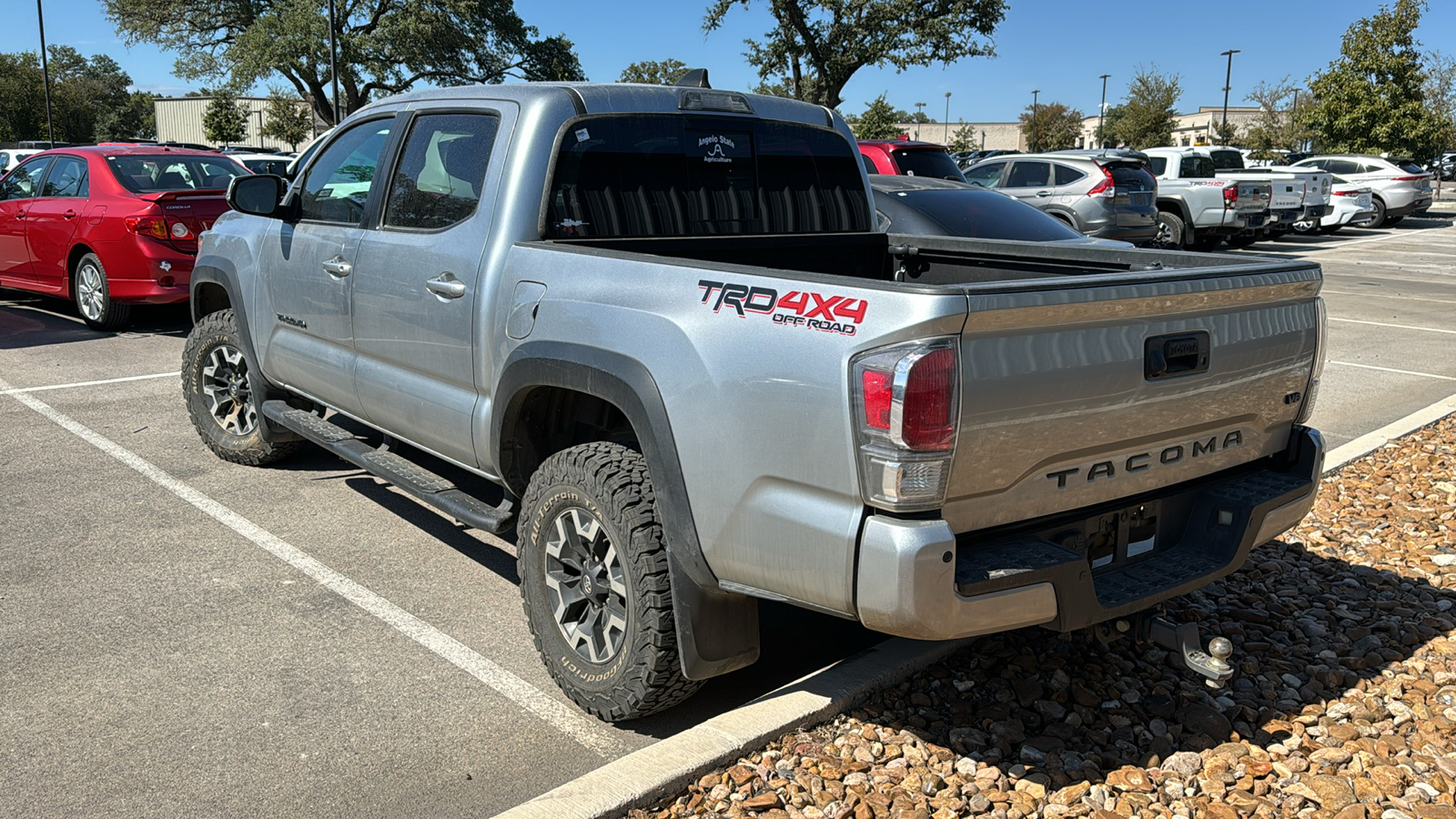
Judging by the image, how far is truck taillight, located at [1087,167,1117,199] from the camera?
1559 centimetres

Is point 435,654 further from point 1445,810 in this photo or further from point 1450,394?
point 1450,394

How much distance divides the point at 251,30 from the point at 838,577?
4491 cm

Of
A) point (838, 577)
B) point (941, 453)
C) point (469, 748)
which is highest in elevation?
point (941, 453)

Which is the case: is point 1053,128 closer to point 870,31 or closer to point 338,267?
point 870,31

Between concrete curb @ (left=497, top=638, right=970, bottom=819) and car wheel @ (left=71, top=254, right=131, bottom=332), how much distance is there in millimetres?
8757

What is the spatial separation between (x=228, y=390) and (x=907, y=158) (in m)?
7.91

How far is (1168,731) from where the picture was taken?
3.53m

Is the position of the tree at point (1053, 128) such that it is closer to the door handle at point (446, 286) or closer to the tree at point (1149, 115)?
the tree at point (1149, 115)

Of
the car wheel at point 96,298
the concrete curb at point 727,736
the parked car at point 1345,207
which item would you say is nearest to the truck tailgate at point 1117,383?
the concrete curb at point 727,736

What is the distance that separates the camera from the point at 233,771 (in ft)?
10.6

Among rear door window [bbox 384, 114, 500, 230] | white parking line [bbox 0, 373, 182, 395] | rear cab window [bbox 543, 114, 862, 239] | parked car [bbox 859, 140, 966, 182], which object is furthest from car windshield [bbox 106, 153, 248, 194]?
rear cab window [bbox 543, 114, 862, 239]

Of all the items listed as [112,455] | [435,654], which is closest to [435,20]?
[112,455]

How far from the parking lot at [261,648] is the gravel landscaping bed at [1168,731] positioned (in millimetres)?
567

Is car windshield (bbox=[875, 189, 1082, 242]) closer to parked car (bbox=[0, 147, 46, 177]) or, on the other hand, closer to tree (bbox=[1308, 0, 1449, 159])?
parked car (bbox=[0, 147, 46, 177])
